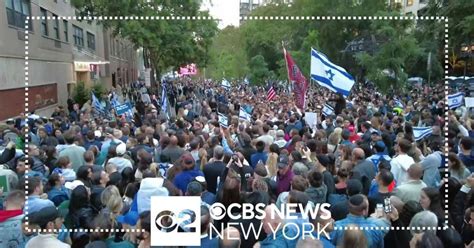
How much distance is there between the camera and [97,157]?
777 centimetres

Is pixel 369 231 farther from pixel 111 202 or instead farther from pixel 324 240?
pixel 111 202

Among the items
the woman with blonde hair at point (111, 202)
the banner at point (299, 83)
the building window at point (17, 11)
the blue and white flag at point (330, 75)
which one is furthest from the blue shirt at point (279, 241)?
the building window at point (17, 11)

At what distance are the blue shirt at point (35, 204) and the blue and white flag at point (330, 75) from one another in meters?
7.45

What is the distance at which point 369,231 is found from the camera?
4242mm

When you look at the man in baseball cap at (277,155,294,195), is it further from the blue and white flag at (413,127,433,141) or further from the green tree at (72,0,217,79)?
the green tree at (72,0,217,79)

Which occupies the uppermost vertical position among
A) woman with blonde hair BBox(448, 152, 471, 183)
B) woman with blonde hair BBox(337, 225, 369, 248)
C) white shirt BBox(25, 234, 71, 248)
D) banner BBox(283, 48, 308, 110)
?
banner BBox(283, 48, 308, 110)

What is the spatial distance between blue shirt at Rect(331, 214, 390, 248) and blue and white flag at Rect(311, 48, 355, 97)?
670 centimetres

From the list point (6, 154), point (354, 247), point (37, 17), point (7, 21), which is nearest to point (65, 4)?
point (37, 17)

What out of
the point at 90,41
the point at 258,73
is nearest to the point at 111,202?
the point at 90,41

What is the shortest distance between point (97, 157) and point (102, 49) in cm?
3273

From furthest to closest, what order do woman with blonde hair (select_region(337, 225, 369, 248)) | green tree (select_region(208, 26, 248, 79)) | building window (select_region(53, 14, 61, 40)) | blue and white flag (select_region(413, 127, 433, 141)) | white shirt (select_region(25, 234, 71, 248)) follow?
green tree (select_region(208, 26, 248, 79))
building window (select_region(53, 14, 61, 40))
blue and white flag (select_region(413, 127, 433, 141))
white shirt (select_region(25, 234, 71, 248))
woman with blonde hair (select_region(337, 225, 369, 248))

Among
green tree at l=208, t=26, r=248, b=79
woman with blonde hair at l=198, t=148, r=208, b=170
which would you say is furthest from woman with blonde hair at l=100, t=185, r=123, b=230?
green tree at l=208, t=26, r=248, b=79

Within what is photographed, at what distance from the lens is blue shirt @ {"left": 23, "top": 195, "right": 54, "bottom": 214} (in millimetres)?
4688

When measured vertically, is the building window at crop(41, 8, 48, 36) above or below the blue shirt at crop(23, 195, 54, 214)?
above
